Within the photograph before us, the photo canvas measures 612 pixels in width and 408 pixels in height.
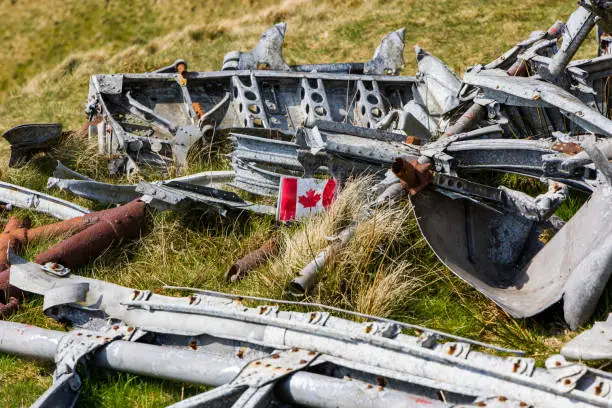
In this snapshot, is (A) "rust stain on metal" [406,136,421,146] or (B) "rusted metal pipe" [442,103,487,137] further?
(B) "rusted metal pipe" [442,103,487,137]

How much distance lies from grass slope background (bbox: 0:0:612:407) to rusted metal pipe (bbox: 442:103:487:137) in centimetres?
121

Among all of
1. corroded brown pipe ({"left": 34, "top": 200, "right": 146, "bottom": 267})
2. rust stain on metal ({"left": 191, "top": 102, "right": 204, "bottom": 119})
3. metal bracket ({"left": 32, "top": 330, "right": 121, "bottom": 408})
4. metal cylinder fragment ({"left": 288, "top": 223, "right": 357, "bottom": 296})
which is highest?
rust stain on metal ({"left": 191, "top": 102, "right": 204, "bottom": 119})

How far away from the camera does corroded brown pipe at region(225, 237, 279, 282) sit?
21.5ft

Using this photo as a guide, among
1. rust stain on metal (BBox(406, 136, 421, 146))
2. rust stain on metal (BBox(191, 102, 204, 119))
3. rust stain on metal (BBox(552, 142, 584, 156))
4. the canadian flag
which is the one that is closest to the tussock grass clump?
the canadian flag

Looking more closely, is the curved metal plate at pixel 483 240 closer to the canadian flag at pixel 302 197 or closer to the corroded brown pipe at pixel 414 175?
the corroded brown pipe at pixel 414 175

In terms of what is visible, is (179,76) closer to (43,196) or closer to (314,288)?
(43,196)

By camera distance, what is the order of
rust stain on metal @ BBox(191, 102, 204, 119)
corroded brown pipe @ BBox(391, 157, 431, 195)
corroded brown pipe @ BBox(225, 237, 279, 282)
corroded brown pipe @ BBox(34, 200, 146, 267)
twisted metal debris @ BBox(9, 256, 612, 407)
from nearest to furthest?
1. twisted metal debris @ BBox(9, 256, 612, 407)
2. corroded brown pipe @ BBox(391, 157, 431, 195)
3. corroded brown pipe @ BBox(225, 237, 279, 282)
4. corroded brown pipe @ BBox(34, 200, 146, 267)
5. rust stain on metal @ BBox(191, 102, 204, 119)

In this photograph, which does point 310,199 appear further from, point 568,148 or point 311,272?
point 568,148

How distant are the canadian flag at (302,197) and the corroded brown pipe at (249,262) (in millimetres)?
395

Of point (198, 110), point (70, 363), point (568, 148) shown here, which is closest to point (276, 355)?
point (70, 363)

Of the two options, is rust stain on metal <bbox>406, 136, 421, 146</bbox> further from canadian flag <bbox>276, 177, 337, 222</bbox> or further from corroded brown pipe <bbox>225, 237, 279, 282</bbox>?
corroded brown pipe <bbox>225, 237, 279, 282</bbox>

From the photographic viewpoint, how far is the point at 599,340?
4520 millimetres

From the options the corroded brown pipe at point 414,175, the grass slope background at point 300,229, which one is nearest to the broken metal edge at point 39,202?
the grass slope background at point 300,229

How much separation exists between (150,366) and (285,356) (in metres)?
0.92
